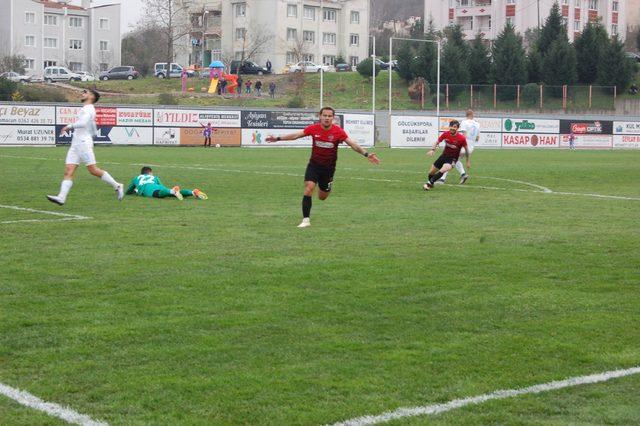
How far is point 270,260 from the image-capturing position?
11.5m

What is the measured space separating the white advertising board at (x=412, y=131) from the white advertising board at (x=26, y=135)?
61.4 ft

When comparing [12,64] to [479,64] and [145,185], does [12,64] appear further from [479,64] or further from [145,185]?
[145,185]

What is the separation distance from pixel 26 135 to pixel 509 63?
46.8 m

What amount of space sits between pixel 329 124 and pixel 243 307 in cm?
783

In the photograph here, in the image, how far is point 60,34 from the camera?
405ft

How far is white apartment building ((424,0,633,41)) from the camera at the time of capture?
120438 millimetres

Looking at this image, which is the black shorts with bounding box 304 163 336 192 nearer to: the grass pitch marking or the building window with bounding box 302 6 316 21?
the grass pitch marking

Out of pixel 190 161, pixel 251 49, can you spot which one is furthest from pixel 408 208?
pixel 251 49

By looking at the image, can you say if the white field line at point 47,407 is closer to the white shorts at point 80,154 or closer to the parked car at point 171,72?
the white shorts at point 80,154

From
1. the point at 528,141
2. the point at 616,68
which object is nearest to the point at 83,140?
the point at 528,141

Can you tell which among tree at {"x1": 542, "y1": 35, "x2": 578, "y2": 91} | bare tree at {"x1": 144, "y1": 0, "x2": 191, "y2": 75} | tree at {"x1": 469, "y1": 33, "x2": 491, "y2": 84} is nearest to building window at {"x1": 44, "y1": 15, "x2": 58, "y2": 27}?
bare tree at {"x1": 144, "y1": 0, "x2": 191, "y2": 75}

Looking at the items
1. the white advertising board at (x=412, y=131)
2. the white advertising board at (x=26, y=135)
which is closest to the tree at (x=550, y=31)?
the white advertising board at (x=412, y=131)

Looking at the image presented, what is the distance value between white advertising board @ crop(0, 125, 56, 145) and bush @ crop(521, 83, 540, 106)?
1436 inches

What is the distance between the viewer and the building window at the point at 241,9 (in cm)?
11581
